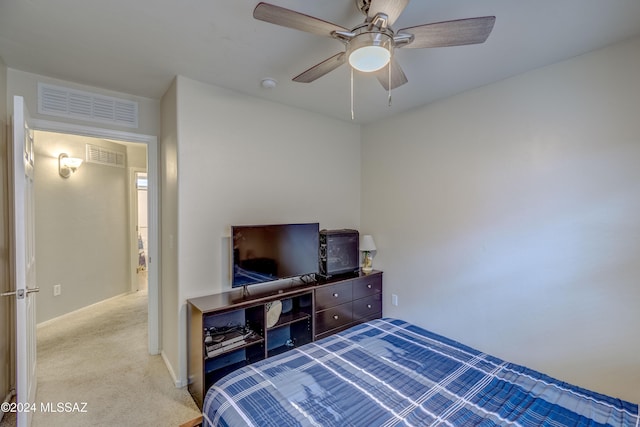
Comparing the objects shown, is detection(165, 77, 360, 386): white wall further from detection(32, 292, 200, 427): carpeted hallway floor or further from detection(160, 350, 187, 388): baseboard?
detection(32, 292, 200, 427): carpeted hallway floor

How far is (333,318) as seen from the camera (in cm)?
296

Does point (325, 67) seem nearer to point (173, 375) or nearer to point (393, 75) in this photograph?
point (393, 75)

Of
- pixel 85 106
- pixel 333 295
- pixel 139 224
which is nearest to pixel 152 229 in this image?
pixel 85 106

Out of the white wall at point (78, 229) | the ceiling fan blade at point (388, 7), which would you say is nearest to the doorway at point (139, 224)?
the white wall at point (78, 229)

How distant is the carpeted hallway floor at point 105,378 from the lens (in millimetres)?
2043

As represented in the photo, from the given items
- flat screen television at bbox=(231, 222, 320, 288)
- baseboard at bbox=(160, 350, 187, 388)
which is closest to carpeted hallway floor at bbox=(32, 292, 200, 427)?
baseboard at bbox=(160, 350, 187, 388)

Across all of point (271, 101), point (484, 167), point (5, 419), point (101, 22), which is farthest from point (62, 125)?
point (484, 167)

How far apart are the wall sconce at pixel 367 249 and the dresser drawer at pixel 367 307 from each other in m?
0.32

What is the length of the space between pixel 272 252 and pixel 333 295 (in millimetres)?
782

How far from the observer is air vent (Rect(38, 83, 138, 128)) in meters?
2.40

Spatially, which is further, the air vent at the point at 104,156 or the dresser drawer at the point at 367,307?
the air vent at the point at 104,156

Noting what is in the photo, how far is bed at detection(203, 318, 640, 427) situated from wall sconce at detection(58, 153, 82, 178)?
13.0 ft

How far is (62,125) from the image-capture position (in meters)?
2.45

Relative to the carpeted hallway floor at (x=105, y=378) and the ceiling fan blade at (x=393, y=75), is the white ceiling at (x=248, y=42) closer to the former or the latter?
the ceiling fan blade at (x=393, y=75)
